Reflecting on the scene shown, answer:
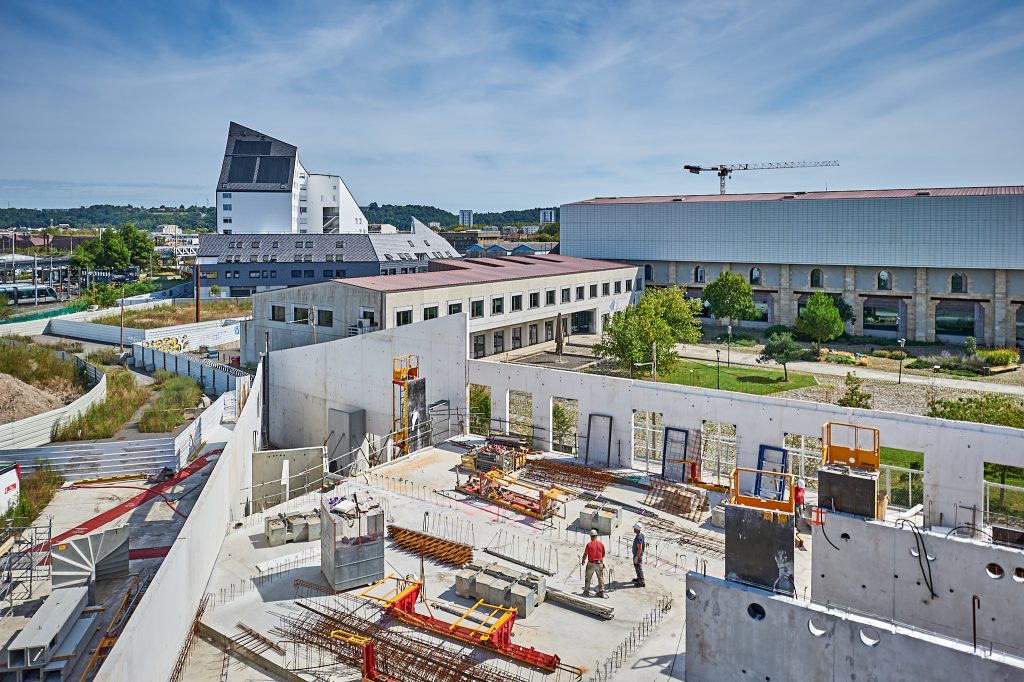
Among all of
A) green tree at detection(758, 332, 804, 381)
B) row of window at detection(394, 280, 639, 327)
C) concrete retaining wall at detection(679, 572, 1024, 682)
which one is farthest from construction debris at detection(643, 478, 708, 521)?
green tree at detection(758, 332, 804, 381)

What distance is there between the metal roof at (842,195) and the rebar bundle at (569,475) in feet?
133

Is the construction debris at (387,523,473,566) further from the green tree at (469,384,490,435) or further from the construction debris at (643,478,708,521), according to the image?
the green tree at (469,384,490,435)

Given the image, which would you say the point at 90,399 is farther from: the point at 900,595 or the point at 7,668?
the point at 900,595

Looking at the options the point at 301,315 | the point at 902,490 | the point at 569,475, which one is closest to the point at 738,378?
the point at 902,490

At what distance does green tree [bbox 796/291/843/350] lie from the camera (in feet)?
146

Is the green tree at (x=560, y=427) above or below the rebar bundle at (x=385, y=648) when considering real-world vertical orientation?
above

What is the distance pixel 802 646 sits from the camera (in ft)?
30.5

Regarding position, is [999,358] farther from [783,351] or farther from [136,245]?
[136,245]

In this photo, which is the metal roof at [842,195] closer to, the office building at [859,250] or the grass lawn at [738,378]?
the office building at [859,250]

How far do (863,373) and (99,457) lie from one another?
3541 cm

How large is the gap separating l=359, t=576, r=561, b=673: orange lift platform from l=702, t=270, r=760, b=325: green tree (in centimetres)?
4288

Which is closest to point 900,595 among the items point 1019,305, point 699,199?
point 1019,305

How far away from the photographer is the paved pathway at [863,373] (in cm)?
3522

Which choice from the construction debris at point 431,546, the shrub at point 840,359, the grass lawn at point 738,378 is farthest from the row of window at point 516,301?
the construction debris at point 431,546
